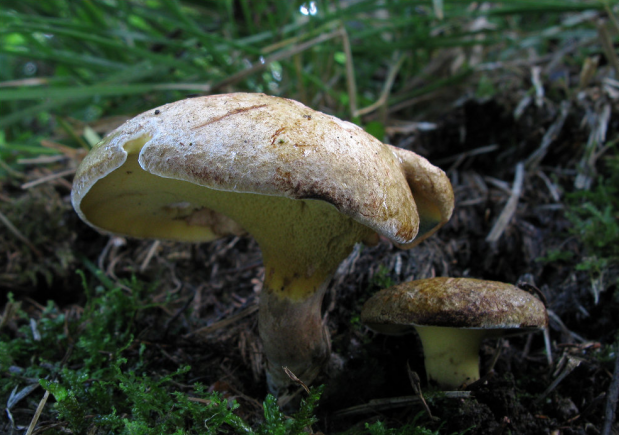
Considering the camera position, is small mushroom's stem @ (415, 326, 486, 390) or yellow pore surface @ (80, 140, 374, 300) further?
small mushroom's stem @ (415, 326, 486, 390)

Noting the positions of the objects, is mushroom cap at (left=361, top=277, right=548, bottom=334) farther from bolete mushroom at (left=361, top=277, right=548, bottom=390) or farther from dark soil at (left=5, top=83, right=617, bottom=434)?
dark soil at (left=5, top=83, right=617, bottom=434)

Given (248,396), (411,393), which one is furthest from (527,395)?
(248,396)

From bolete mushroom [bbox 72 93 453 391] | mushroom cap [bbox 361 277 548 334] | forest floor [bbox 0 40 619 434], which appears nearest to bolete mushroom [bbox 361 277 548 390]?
mushroom cap [bbox 361 277 548 334]

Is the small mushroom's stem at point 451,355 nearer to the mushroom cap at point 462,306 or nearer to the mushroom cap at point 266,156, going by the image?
the mushroom cap at point 462,306

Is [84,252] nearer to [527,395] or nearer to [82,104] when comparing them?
[82,104]

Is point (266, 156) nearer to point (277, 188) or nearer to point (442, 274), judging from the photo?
point (277, 188)

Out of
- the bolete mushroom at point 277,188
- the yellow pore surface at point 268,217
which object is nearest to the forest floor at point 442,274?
the bolete mushroom at point 277,188
